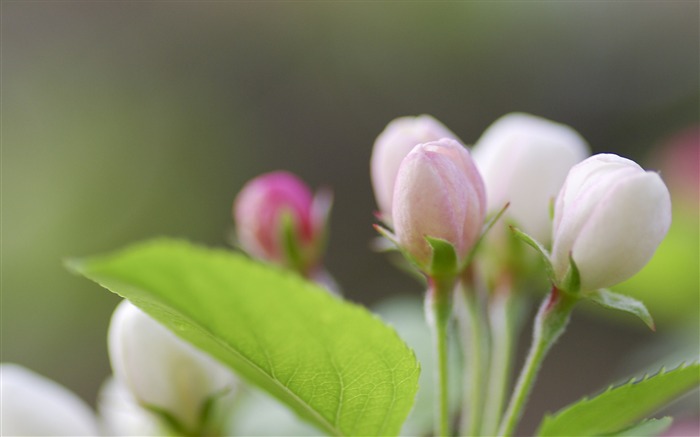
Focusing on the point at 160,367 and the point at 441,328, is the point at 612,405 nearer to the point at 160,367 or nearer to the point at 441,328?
the point at 441,328

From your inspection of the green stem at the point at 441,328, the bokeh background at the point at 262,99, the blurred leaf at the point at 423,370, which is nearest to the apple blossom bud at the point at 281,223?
the blurred leaf at the point at 423,370

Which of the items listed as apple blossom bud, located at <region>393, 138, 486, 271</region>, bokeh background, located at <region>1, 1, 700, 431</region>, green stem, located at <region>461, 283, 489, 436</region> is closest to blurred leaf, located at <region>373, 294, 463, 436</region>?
green stem, located at <region>461, 283, 489, 436</region>

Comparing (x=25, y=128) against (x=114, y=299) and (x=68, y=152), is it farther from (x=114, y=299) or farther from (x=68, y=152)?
(x=114, y=299)

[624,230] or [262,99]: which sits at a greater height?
[624,230]

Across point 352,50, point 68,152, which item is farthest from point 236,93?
point 68,152

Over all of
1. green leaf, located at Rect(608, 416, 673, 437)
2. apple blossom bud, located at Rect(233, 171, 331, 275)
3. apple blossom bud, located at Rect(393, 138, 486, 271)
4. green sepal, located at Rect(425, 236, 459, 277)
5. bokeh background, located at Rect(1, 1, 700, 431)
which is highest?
apple blossom bud, located at Rect(393, 138, 486, 271)

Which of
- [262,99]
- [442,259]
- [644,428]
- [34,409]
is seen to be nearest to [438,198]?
[442,259]

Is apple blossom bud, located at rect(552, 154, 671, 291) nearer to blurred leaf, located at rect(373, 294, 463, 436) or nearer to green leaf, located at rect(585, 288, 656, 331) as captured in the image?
green leaf, located at rect(585, 288, 656, 331)
